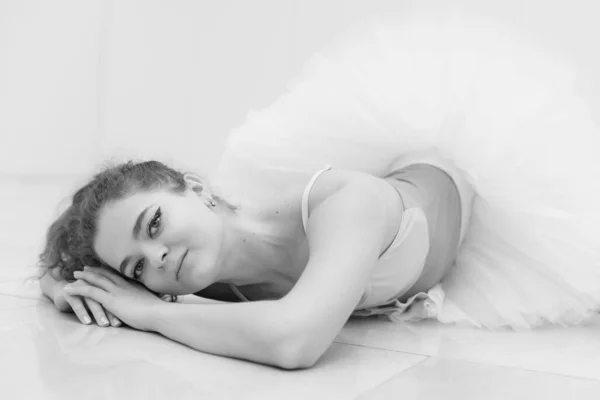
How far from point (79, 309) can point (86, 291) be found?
0.15 ft

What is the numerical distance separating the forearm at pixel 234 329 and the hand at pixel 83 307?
0.17 m

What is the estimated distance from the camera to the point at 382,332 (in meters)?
1.56

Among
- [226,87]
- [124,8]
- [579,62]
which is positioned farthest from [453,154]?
[124,8]

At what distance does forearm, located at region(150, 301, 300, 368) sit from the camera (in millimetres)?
1195

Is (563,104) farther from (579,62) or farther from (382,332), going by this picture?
(579,62)

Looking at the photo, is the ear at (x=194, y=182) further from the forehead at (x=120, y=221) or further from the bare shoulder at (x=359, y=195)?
the bare shoulder at (x=359, y=195)

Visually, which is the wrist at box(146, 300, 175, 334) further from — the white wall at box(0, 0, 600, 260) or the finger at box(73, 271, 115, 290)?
the white wall at box(0, 0, 600, 260)

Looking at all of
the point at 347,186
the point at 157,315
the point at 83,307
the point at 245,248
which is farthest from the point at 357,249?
the point at 83,307

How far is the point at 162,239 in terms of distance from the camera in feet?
4.61

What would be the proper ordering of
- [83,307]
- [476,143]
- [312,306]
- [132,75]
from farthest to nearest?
[132,75] < [476,143] < [83,307] < [312,306]

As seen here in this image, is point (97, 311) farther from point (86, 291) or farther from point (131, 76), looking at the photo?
point (131, 76)

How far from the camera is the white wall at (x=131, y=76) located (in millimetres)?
4355

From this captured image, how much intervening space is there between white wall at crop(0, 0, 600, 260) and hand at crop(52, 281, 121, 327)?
8.54 feet

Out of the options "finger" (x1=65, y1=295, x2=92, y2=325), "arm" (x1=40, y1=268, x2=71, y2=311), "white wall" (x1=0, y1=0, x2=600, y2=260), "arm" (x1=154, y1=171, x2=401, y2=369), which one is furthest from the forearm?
"white wall" (x1=0, y1=0, x2=600, y2=260)
